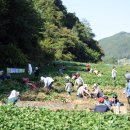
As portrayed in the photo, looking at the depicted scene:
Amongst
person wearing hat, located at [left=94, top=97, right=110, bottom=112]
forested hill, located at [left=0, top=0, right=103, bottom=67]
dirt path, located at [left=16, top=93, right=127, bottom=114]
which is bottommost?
dirt path, located at [left=16, top=93, right=127, bottom=114]

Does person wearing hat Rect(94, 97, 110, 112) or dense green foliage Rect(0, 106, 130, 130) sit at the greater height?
person wearing hat Rect(94, 97, 110, 112)

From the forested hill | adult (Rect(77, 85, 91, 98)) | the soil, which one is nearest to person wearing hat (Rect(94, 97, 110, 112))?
the soil

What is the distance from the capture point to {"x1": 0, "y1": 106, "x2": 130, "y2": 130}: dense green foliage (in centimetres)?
1769

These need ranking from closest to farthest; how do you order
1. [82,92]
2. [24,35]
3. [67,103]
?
1. [67,103]
2. [82,92]
3. [24,35]

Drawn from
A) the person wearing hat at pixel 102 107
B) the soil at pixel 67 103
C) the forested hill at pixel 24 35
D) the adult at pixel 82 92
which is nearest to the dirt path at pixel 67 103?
the soil at pixel 67 103

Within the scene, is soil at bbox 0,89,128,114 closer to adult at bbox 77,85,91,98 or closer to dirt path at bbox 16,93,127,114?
dirt path at bbox 16,93,127,114

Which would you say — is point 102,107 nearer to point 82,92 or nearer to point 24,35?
point 82,92

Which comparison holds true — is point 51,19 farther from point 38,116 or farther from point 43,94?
point 38,116

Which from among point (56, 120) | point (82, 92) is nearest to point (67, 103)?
point (82, 92)

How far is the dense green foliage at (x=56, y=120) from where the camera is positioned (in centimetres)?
1769

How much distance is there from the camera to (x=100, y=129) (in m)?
17.2

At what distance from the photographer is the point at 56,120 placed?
19.5 metres

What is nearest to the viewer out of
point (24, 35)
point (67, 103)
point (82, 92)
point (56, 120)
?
point (56, 120)

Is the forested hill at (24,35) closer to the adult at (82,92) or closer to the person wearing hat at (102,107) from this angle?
the adult at (82,92)
